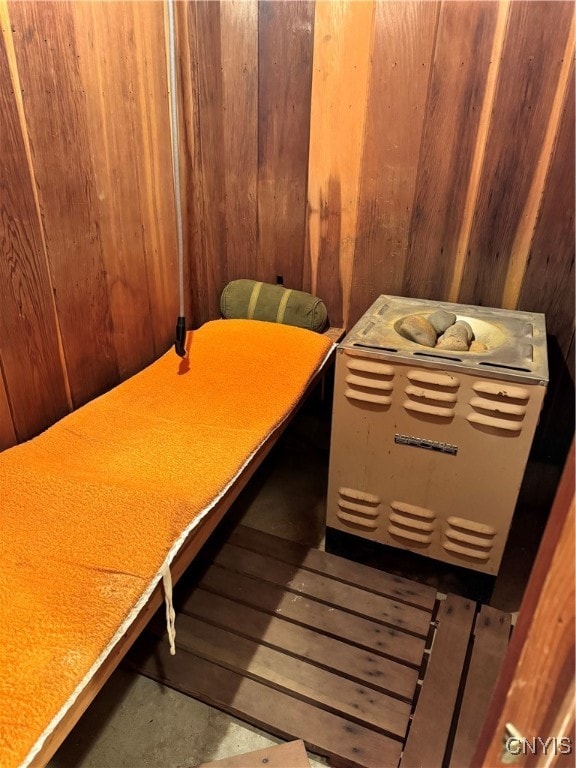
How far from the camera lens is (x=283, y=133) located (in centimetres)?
194

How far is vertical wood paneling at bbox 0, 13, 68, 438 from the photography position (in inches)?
50.4

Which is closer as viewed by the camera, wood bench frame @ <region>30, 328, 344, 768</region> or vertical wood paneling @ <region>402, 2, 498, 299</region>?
wood bench frame @ <region>30, 328, 344, 768</region>

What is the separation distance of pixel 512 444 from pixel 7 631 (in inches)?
46.6

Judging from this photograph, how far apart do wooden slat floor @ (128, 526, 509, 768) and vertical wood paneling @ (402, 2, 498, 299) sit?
108 cm

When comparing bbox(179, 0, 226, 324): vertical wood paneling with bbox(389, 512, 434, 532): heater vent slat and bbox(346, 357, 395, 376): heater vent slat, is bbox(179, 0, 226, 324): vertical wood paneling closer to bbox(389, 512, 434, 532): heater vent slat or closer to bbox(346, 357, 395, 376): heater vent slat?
bbox(346, 357, 395, 376): heater vent slat

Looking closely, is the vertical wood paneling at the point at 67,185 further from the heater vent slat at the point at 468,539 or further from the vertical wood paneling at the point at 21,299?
the heater vent slat at the point at 468,539

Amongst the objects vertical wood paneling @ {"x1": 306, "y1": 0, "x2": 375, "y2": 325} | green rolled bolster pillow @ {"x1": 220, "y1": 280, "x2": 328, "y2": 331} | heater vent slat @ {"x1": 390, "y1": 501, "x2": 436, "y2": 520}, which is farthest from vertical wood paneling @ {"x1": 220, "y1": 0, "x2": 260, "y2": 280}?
heater vent slat @ {"x1": 390, "y1": 501, "x2": 436, "y2": 520}

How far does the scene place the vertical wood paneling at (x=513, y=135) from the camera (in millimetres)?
1528

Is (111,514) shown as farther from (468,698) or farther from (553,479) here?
(553,479)

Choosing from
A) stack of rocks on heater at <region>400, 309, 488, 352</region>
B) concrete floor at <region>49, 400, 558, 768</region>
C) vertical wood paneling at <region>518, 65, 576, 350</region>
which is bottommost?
concrete floor at <region>49, 400, 558, 768</region>

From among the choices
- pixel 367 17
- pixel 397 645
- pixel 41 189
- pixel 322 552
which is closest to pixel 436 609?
pixel 397 645

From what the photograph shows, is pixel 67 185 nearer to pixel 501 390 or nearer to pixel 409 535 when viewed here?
pixel 501 390

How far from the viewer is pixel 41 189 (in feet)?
4.56

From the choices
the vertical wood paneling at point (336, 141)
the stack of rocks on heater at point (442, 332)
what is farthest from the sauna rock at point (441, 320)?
the vertical wood paneling at point (336, 141)
